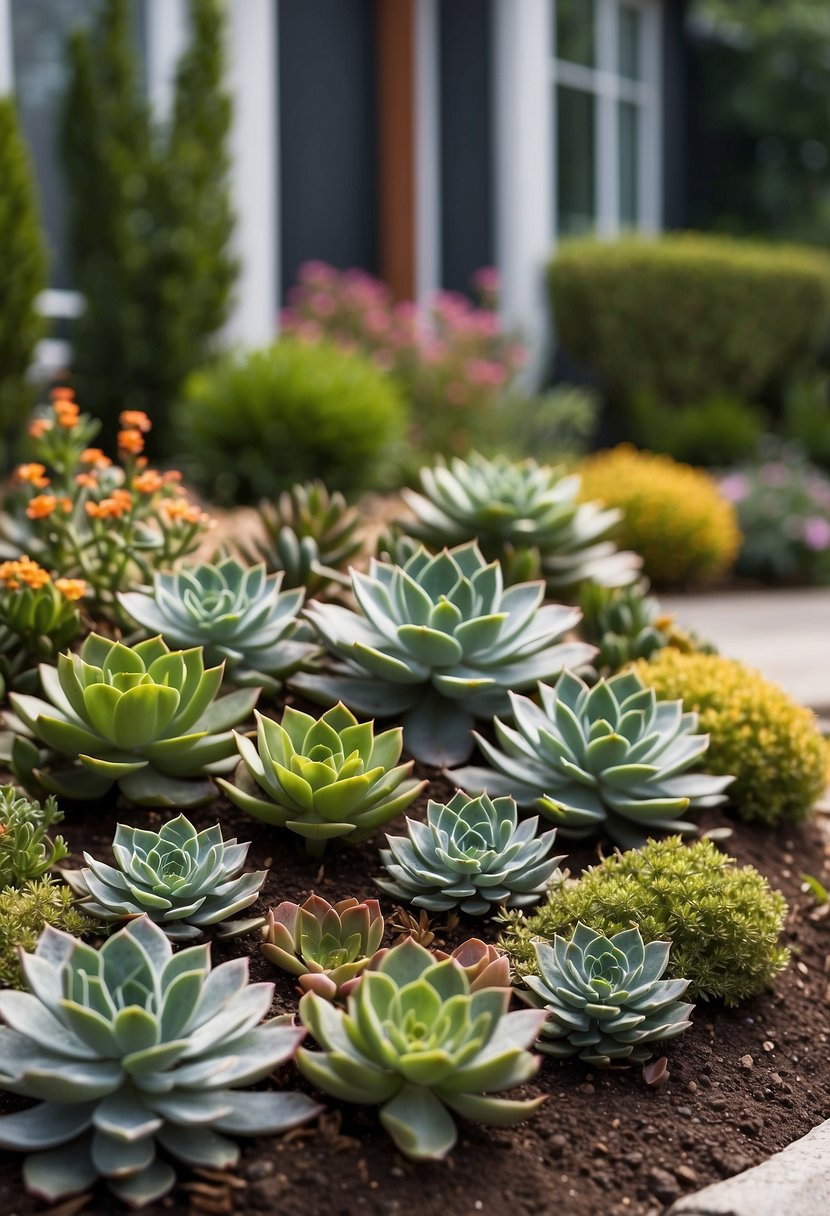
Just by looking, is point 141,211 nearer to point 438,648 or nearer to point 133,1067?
point 438,648

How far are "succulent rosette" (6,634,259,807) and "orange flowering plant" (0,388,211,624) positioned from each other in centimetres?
51

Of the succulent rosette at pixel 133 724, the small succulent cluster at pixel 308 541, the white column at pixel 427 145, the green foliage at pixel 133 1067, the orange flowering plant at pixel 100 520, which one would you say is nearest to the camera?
the green foliage at pixel 133 1067

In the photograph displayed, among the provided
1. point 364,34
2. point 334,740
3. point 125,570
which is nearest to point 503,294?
point 364,34

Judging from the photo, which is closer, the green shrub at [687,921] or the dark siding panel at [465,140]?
the green shrub at [687,921]

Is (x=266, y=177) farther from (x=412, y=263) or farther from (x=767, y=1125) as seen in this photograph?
(x=767, y=1125)

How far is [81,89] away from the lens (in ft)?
23.8

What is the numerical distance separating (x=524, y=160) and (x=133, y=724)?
8460 millimetres

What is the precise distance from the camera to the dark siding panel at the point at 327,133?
30.3ft

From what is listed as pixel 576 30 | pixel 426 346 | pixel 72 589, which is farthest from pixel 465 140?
pixel 72 589

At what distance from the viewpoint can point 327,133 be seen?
31.4ft

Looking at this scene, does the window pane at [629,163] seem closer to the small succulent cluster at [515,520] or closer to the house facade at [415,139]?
the house facade at [415,139]

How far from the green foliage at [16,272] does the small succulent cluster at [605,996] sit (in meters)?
5.26

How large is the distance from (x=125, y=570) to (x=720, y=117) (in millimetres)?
11020

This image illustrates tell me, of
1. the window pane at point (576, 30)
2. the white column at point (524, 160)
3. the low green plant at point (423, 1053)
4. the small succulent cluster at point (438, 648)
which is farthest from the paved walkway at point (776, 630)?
the window pane at point (576, 30)
